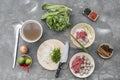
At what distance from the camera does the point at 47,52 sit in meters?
3.37

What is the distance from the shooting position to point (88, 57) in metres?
3.34

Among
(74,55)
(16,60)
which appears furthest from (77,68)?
(16,60)

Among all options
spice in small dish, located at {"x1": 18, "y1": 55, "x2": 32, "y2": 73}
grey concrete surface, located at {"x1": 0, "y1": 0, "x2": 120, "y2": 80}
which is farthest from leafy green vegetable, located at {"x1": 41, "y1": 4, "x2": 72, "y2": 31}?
spice in small dish, located at {"x1": 18, "y1": 55, "x2": 32, "y2": 73}

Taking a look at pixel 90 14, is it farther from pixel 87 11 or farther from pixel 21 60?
pixel 21 60

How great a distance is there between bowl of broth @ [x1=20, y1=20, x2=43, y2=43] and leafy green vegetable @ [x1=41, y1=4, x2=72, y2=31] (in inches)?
2.0

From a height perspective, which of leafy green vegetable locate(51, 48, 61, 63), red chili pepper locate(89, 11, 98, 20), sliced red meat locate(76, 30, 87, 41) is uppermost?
red chili pepper locate(89, 11, 98, 20)

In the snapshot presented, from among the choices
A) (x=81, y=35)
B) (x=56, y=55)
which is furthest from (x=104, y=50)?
(x=56, y=55)

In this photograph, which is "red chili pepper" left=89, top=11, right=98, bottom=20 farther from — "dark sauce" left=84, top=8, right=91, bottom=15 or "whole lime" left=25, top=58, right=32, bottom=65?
"whole lime" left=25, top=58, right=32, bottom=65

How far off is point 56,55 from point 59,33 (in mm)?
122

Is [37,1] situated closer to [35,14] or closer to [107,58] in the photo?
[35,14]

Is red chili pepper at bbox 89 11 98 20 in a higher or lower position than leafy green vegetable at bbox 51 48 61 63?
higher

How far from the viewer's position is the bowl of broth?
3340 millimetres

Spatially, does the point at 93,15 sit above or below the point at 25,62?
above

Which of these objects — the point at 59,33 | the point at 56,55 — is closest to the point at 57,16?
the point at 59,33
